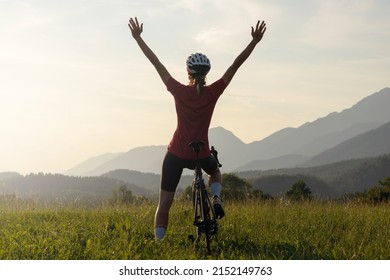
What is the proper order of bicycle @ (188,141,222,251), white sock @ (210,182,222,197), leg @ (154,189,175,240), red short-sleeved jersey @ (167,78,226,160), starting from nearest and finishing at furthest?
bicycle @ (188,141,222,251) → red short-sleeved jersey @ (167,78,226,160) → leg @ (154,189,175,240) → white sock @ (210,182,222,197)

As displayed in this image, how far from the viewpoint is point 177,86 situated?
8.14 metres

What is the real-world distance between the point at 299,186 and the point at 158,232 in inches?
3718

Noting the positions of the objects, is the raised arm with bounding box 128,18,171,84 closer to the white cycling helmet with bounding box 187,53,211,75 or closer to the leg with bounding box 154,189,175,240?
the white cycling helmet with bounding box 187,53,211,75

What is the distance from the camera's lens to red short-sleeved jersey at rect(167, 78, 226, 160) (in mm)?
8102

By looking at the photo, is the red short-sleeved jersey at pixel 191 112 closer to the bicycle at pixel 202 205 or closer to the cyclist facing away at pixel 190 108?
the cyclist facing away at pixel 190 108

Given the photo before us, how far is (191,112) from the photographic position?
810 centimetres

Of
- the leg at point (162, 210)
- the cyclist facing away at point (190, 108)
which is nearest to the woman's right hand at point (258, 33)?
the cyclist facing away at point (190, 108)

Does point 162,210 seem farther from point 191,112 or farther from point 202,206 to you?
point 191,112

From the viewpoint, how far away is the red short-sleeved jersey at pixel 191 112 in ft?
26.6

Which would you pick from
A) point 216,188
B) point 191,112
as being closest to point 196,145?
point 191,112

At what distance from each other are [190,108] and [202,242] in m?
2.57

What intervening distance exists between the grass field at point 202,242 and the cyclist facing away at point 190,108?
95 centimetres

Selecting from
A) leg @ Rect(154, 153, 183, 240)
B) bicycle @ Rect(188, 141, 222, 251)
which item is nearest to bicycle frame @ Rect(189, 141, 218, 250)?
bicycle @ Rect(188, 141, 222, 251)
